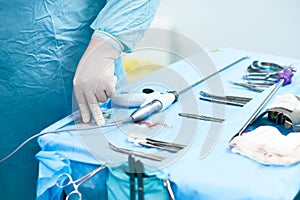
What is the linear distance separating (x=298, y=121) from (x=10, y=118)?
0.65 meters

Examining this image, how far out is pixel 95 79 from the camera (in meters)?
0.82

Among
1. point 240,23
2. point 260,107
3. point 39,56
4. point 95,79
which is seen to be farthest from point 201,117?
point 240,23

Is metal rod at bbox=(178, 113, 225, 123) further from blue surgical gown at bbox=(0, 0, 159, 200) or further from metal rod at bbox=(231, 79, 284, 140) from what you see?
blue surgical gown at bbox=(0, 0, 159, 200)

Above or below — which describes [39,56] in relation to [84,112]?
above

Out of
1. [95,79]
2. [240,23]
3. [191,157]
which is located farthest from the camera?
[240,23]

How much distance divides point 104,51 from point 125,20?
0.28 ft

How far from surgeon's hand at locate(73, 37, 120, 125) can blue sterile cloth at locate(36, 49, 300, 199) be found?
0.06m

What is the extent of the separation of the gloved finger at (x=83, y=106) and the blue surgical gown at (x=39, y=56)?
0.11 meters

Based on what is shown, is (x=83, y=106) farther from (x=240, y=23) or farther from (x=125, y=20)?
(x=240, y=23)

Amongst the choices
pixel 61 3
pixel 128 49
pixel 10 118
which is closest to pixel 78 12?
pixel 61 3

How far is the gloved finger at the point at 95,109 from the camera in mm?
826

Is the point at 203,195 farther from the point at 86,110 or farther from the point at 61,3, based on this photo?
the point at 61,3

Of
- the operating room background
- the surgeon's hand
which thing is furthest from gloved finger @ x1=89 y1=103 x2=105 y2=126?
the operating room background

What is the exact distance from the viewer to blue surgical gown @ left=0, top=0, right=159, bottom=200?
0.85m
